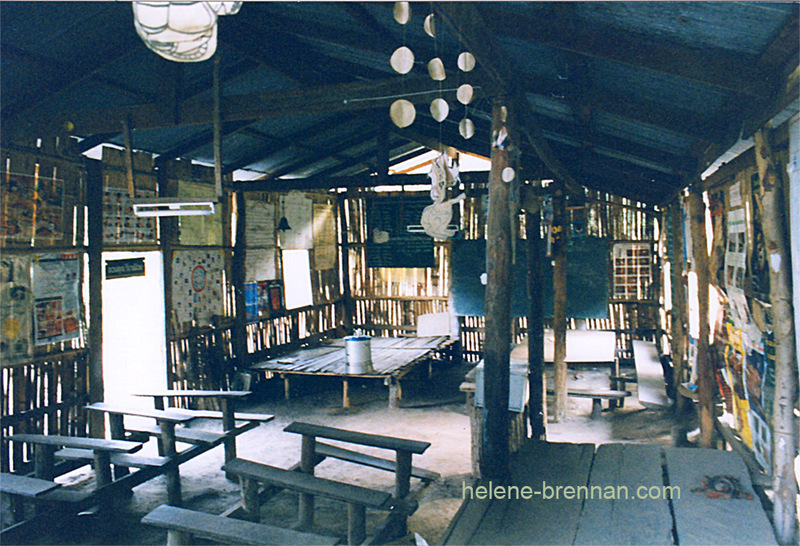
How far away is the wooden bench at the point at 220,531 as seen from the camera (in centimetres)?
311

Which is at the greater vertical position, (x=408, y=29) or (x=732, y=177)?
(x=408, y=29)

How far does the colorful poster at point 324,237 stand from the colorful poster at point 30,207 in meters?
5.73

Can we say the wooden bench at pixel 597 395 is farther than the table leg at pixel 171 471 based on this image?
Yes

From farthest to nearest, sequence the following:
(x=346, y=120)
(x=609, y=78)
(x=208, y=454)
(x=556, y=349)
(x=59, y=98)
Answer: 1. (x=346, y=120)
2. (x=556, y=349)
3. (x=208, y=454)
4. (x=59, y=98)
5. (x=609, y=78)

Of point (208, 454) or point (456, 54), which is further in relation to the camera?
point (208, 454)

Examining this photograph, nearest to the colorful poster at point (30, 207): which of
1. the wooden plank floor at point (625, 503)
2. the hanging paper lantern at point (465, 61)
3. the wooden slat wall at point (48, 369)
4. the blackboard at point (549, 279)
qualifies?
the wooden slat wall at point (48, 369)

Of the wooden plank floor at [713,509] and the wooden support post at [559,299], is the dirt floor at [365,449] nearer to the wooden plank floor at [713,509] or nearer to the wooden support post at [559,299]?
the wooden support post at [559,299]

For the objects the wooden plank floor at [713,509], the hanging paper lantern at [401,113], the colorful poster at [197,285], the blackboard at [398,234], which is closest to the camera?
the wooden plank floor at [713,509]

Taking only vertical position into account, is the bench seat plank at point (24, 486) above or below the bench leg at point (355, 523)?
above

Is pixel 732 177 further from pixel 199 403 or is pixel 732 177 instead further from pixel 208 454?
pixel 199 403

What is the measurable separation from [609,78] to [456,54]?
135cm

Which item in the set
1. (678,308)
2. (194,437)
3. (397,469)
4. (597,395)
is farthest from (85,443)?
(678,308)

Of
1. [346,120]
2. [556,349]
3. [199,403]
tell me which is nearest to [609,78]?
[556,349]

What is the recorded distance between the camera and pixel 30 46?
5.00m
